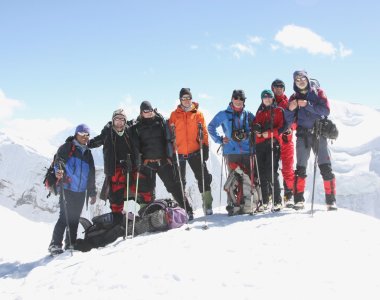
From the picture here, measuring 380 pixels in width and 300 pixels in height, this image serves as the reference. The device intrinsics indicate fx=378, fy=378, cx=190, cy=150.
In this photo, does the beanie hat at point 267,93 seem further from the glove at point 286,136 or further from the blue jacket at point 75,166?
the blue jacket at point 75,166

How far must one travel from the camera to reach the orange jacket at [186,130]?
32.2 feet

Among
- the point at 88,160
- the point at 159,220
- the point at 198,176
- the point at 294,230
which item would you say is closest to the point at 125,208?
the point at 159,220

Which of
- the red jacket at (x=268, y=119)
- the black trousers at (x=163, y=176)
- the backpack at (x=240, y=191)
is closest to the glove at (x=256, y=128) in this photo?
the red jacket at (x=268, y=119)

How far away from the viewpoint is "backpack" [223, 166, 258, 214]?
954 centimetres

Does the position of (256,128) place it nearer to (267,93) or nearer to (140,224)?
(267,93)

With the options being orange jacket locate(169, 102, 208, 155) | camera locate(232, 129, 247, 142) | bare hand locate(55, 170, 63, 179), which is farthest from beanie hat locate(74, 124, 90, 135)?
camera locate(232, 129, 247, 142)

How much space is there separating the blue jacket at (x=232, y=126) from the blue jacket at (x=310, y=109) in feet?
3.63

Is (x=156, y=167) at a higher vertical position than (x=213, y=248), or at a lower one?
higher

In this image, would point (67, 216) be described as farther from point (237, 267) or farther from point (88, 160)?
point (237, 267)

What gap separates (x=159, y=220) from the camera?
29.2ft

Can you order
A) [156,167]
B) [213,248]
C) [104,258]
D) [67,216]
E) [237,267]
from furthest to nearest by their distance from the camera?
[156,167]
[67,216]
[104,258]
[213,248]
[237,267]

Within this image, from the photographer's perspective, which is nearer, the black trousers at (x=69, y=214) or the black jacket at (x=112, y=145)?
the black trousers at (x=69, y=214)

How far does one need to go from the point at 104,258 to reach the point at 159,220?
248cm

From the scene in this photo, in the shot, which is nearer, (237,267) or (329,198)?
(237,267)
